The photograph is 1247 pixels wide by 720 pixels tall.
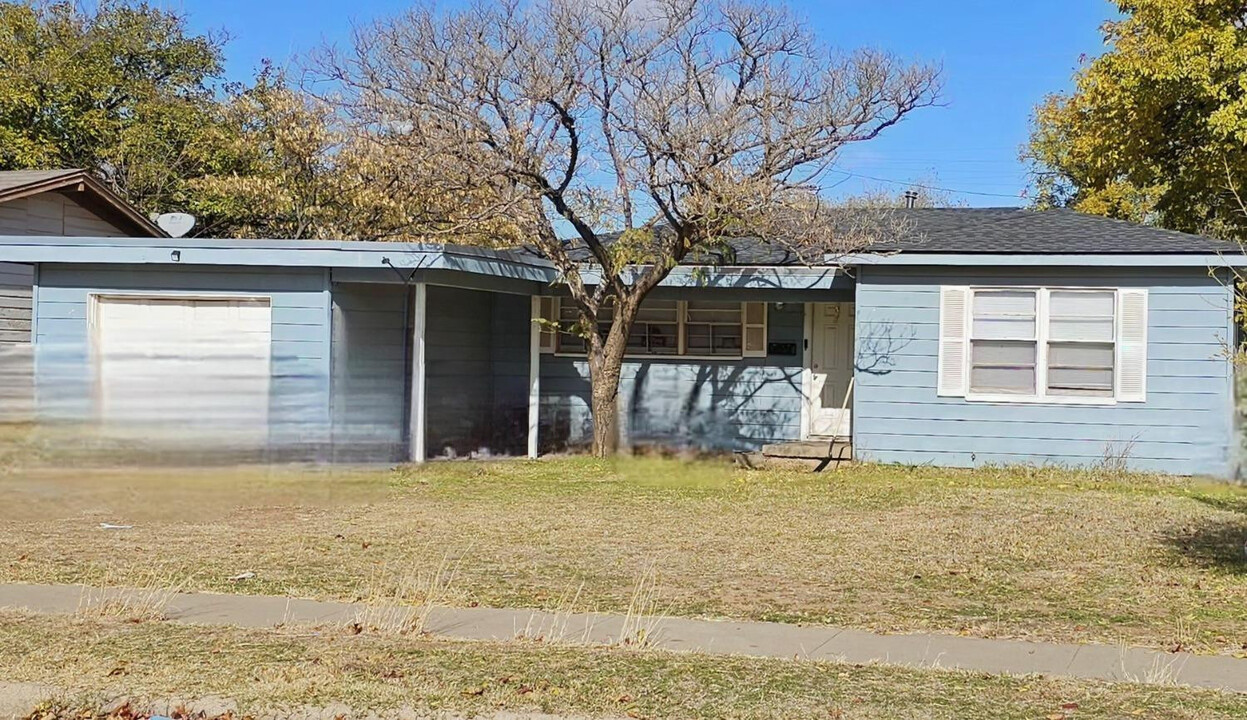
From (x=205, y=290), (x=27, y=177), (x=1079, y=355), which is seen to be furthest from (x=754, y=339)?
(x=27, y=177)

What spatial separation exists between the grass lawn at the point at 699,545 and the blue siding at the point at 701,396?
3735mm

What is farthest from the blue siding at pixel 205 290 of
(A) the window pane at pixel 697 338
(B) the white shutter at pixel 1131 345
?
(B) the white shutter at pixel 1131 345

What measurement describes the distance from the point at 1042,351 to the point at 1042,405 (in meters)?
0.69

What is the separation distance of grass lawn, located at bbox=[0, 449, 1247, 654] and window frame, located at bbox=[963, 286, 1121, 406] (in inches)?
59.9

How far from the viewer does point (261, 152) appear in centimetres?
2783

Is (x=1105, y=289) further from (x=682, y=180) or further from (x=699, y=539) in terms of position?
(x=699, y=539)

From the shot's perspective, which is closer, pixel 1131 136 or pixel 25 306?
pixel 25 306

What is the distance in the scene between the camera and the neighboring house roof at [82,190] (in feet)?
58.6

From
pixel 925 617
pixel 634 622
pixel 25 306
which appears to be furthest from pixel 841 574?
pixel 25 306

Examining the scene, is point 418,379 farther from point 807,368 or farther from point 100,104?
point 100,104

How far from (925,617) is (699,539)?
320 centimetres

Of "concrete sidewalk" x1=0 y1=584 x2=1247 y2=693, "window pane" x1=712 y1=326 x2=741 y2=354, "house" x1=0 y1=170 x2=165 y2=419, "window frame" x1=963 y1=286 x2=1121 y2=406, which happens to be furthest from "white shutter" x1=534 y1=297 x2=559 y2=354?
"concrete sidewalk" x1=0 y1=584 x2=1247 y2=693

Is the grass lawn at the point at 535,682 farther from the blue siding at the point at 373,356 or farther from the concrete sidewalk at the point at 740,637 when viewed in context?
the blue siding at the point at 373,356

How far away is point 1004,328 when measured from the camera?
15.7 metres
